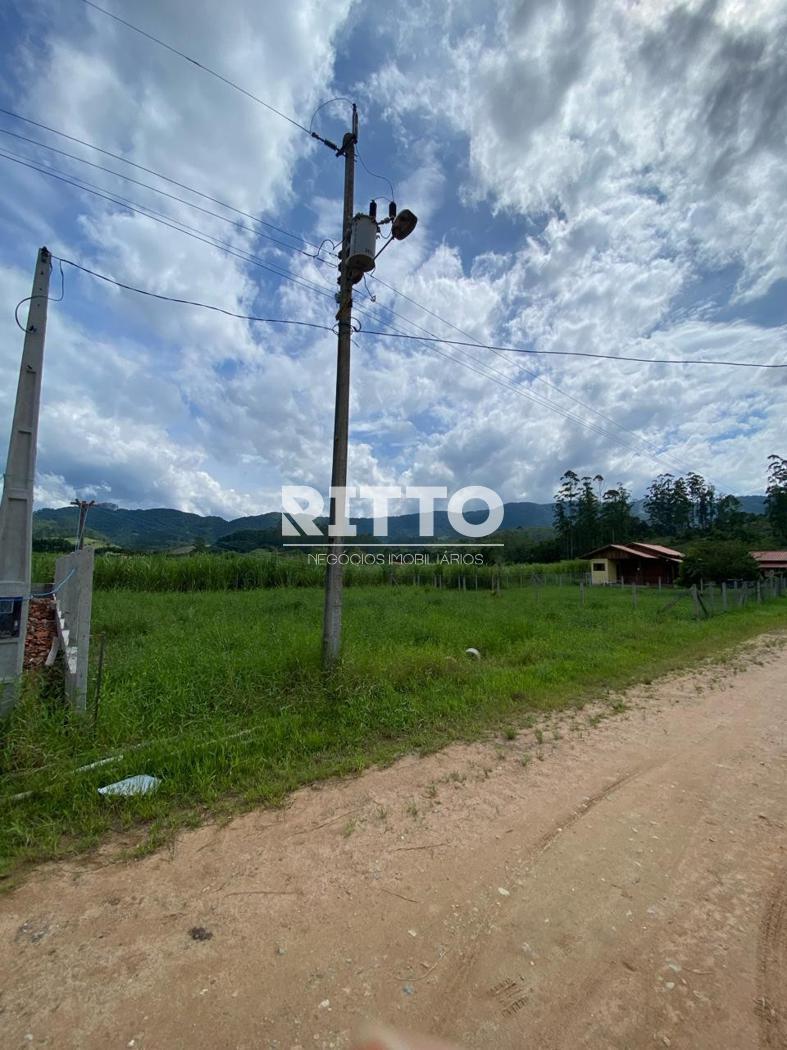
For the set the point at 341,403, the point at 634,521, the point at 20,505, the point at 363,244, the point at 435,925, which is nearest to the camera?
the point at 435,925

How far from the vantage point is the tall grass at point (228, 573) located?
17.7m

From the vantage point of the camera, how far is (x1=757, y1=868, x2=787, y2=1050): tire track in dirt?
5.17 feet

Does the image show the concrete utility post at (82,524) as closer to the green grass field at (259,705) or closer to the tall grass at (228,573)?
the green grass field at (259,705)

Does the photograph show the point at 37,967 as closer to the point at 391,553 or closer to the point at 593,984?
the point at 593,984

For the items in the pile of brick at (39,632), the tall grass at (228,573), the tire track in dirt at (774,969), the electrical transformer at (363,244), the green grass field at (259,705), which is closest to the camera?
the tire track in dirt at (774,969)

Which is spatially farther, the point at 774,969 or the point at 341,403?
the point at 341,403

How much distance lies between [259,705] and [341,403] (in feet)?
11.5

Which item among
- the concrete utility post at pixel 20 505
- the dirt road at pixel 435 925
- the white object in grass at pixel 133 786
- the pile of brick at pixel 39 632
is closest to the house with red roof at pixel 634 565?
→ the dirt road at pixel 435 925

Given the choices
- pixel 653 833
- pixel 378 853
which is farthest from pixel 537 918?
pixel 653 833

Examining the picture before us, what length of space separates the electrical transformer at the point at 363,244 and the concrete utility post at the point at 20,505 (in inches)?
121

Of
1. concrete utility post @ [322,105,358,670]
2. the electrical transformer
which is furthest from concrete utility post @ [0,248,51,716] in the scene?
the electrical transformer

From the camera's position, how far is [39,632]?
4637 mm

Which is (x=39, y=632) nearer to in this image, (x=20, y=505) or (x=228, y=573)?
(x=20, y=505)

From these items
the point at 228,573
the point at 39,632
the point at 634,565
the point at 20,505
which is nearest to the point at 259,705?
the point at 39,632
